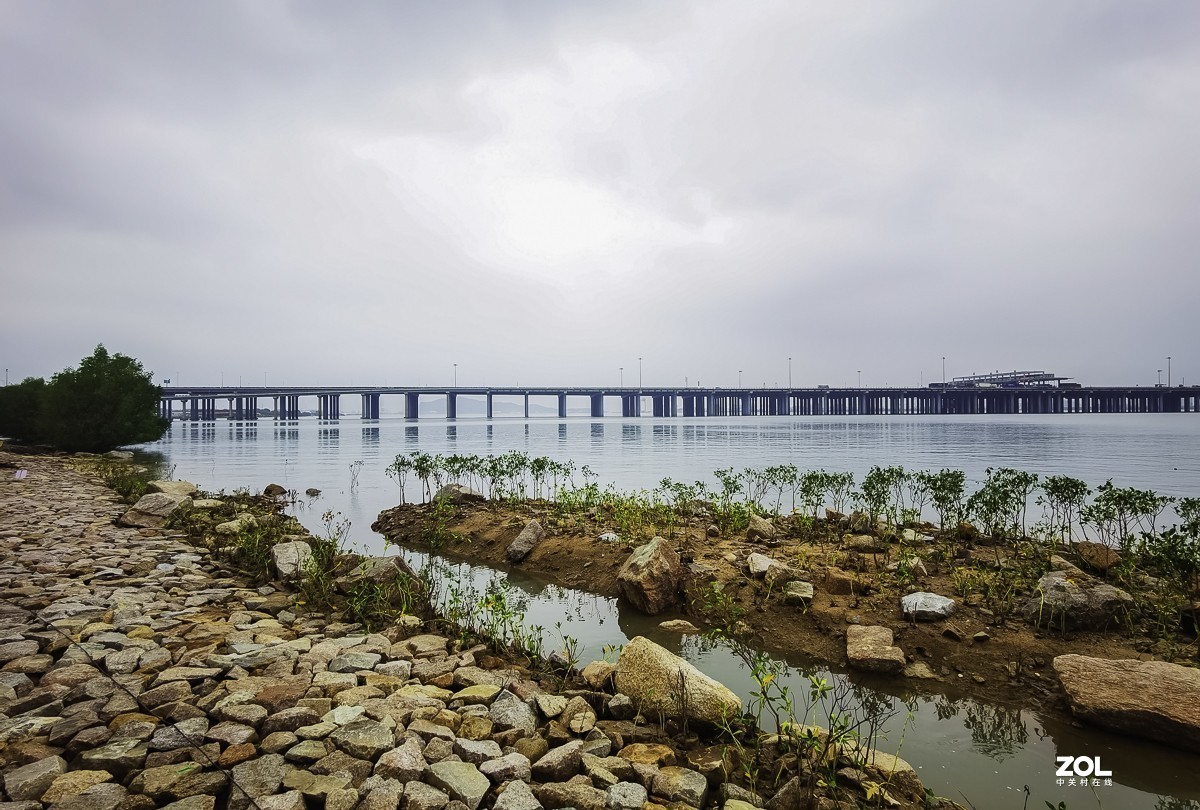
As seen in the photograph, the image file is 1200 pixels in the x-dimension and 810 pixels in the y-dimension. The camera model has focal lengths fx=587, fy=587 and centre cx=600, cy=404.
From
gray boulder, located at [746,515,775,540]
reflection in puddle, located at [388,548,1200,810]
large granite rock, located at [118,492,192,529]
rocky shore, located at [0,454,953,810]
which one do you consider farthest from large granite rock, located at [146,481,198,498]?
gray boulder, located at [746,515,775,540]

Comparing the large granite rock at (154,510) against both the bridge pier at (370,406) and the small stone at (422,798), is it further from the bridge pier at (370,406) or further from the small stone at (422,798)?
the bridge pier at (370,406)

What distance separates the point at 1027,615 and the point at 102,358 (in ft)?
168

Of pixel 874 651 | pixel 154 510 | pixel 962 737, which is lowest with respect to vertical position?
pixel 962 737

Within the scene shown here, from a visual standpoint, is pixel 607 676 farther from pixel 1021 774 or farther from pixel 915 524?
pixel 915 524

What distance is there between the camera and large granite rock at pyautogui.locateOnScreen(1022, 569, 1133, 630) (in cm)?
668

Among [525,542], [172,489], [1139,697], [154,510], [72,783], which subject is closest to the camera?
[72,783]

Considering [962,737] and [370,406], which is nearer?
[962,737]

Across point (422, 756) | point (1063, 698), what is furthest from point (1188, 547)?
point (422, 756)

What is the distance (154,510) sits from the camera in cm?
1291

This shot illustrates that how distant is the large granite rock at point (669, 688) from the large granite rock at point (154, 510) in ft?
37.9

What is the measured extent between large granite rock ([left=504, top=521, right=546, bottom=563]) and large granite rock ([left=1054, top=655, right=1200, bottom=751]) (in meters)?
8.53

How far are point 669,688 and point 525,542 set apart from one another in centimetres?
727

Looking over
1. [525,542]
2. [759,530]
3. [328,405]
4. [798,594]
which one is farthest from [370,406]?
[798,594]

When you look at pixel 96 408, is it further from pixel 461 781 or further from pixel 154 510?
pixel 461 781
